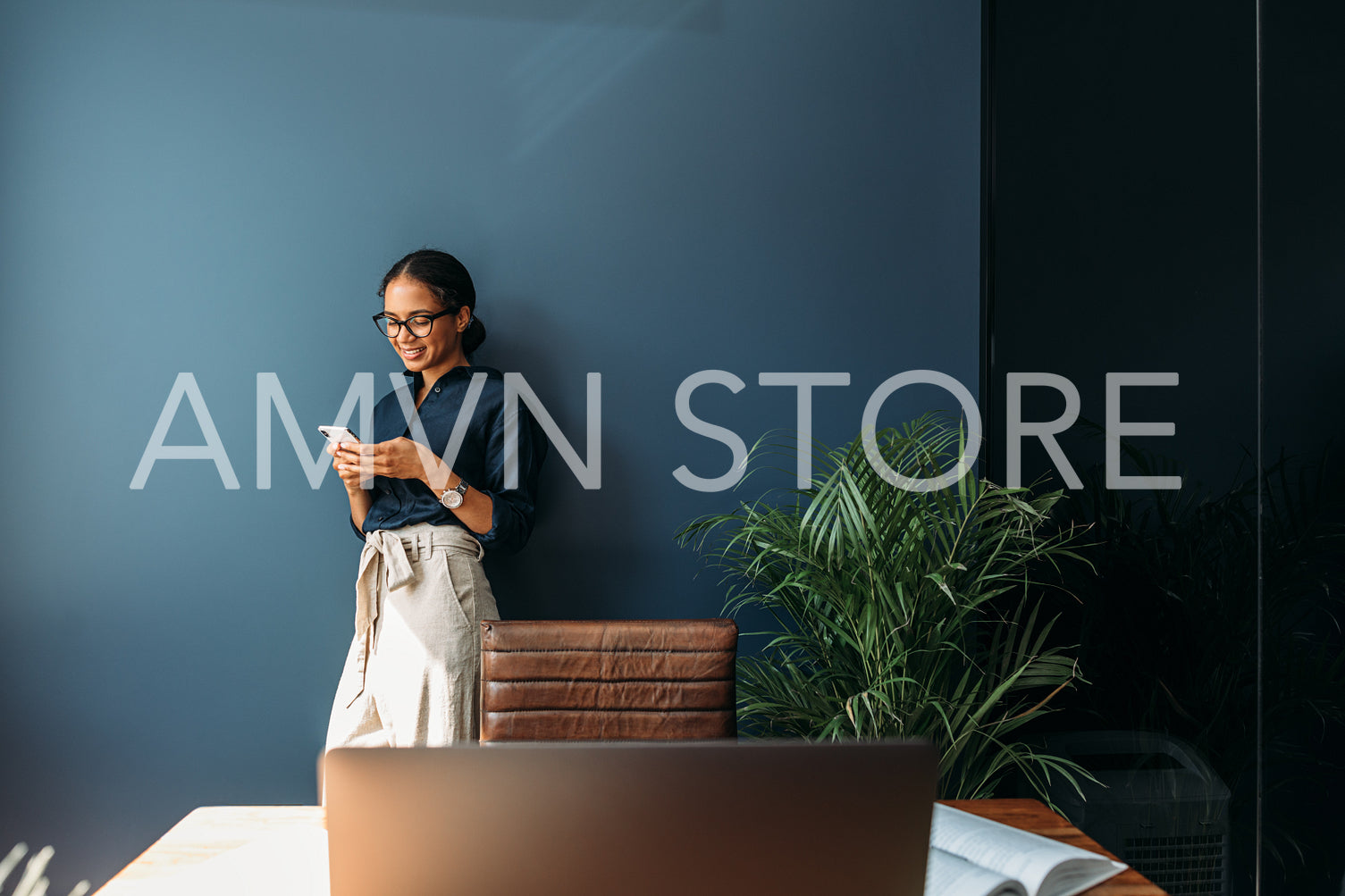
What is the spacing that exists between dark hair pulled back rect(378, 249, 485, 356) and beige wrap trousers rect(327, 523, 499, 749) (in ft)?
2.09

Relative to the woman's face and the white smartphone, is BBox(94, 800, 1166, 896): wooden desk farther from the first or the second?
the woman's face

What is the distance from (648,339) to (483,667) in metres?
1.32

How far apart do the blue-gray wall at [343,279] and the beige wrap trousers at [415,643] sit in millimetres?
296

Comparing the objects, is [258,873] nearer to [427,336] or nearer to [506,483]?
[506,483]

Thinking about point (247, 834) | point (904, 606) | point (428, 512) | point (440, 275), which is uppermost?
point (440, 275)

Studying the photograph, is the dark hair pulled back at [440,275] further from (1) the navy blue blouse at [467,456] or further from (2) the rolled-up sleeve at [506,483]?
(2) the rolled-up sleeve at [506,483]

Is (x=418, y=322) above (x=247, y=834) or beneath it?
above

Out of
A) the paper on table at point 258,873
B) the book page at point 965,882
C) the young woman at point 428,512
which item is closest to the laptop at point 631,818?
the book page at point 965,882

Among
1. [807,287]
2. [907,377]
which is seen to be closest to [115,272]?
[807,287]

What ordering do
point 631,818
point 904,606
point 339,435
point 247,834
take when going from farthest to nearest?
point 339,435 < point 904,606 < point 247,834 < point 631,818

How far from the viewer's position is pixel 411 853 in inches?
25.3

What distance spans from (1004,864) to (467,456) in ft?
6.21

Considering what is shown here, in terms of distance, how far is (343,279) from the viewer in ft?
8.89

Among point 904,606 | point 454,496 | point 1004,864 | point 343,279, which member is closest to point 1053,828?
point 1004,864
